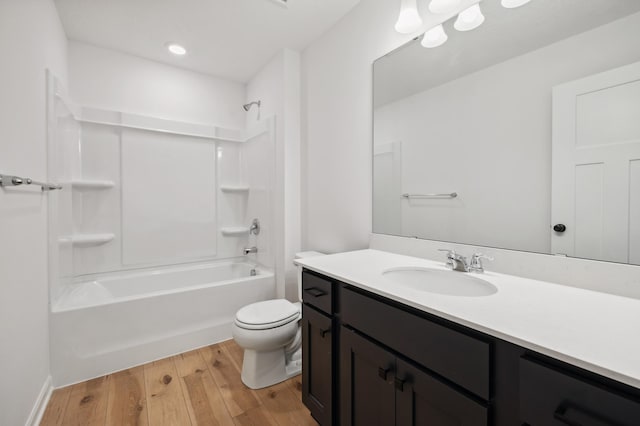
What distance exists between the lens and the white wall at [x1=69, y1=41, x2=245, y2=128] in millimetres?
2500

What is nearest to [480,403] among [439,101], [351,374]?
[351,374]

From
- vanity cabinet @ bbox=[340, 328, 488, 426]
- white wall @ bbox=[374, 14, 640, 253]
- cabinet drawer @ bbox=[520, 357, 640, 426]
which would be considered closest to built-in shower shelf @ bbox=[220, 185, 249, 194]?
white wall @ bbox=[374, 14, 640, 253]

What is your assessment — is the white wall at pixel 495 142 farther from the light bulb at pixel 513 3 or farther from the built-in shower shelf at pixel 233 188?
the built-in shower shelf at pixel 233 188

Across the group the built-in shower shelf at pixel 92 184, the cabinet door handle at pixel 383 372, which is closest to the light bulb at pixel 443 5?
the cabinet door handle at pixel 383 372

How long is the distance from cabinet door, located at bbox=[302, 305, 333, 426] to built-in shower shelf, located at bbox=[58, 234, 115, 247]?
7.05 feet

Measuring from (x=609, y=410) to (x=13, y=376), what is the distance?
2.14 meters

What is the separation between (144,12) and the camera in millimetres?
2053

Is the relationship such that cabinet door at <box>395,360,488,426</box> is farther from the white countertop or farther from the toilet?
the toilet

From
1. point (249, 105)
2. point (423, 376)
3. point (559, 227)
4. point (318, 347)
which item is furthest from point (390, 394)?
point (249, 105)

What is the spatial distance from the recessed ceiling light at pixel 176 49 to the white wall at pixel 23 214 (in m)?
0.80

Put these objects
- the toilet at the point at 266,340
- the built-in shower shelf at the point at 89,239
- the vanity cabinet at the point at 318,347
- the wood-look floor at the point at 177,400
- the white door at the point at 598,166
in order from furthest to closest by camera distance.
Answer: the built-in shower shelf at the point at 89,239 → the toilet at the point at 266,340 → the wood-look floor at the point at 177,400 → the vanity cabinet at the point at 318,347 → the white door at the point at 598,166

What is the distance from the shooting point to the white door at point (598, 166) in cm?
93

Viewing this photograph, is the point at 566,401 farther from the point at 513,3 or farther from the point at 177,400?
the point at 177,400

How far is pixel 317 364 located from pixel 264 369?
0.62m
